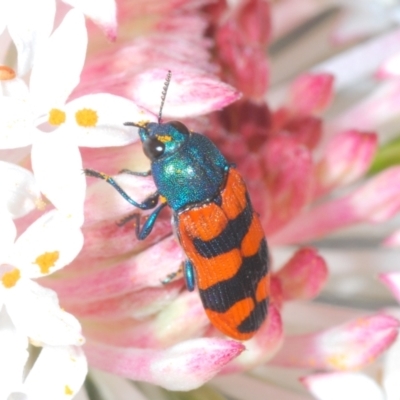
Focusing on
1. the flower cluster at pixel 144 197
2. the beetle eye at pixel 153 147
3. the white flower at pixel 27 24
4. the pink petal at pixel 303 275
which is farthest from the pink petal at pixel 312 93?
the white flower at pixel 27 24

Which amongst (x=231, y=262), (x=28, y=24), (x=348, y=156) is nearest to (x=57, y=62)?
(x=28, y=24)

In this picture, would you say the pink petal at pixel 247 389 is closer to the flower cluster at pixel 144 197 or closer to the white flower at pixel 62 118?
the flower cluster at pixel 144 197

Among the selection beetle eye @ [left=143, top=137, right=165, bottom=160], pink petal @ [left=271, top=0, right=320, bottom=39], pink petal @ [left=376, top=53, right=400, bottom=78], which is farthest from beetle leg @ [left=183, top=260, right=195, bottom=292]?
pink petal @ [left=271, top=0, right=320, bottom=39]

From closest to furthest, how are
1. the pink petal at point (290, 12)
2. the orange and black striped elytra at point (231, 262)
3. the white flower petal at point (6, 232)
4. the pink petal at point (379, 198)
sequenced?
the white flower petal at point (6, 232) < the orange and black striped elytra at point (231, 262) < the pink petal at point (379, 198) < the pink petal at point (290, 12)

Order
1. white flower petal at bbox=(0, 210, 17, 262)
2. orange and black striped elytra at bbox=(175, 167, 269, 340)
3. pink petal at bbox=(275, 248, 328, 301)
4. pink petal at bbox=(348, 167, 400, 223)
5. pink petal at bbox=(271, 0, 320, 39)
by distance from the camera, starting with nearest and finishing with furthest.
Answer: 1. white flower petal at bbox=(0, 210, 17, 262)
2. orange and black striped elytra at bbox=(175, 167, 269, 340)
3. pink petal at bbox=(275, 248, 328, 301)
4. pink petal at bbox=(348, 167, 400, 223)
5. pink petal at bbox=(271, 0, 320, 39)

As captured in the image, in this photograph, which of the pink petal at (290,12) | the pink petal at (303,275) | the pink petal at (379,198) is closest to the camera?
the pink petal at (303,275)

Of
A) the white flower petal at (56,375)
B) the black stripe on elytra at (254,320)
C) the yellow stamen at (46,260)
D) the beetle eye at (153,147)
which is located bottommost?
the black stripe on elytra at (254,320)

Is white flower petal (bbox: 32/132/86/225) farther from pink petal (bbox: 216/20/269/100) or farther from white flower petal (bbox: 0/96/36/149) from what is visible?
pink petal (bbox: 216/20/269/100)

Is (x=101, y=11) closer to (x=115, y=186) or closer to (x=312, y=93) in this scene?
(x=115, y=186)
